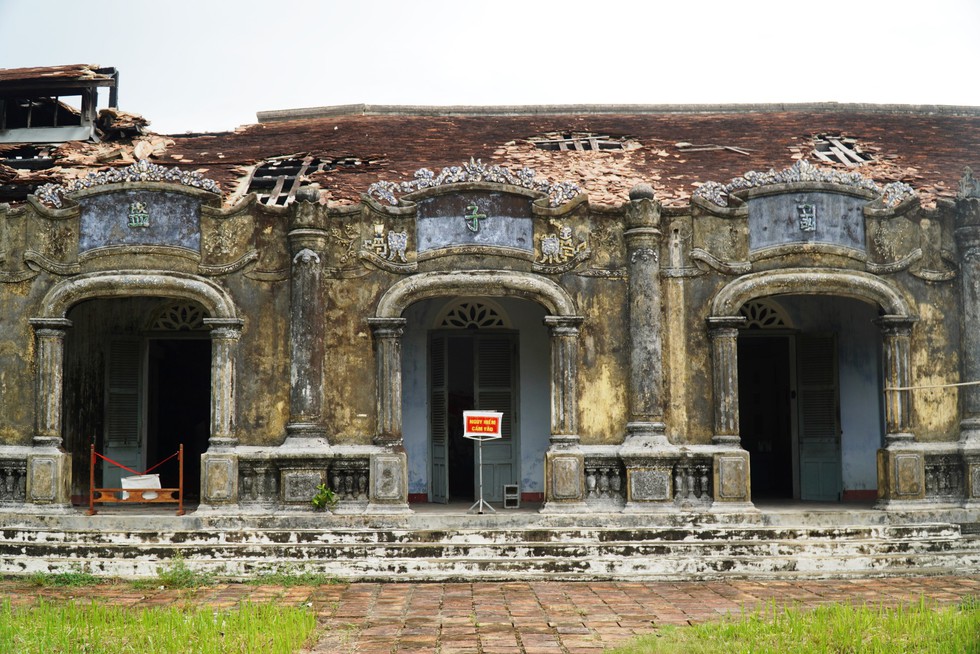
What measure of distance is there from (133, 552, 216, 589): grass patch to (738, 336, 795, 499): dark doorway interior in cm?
736

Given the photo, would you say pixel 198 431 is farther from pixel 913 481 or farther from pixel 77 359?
pixel 913 481

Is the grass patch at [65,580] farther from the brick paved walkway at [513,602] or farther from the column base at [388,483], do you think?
the column base at [388,483]

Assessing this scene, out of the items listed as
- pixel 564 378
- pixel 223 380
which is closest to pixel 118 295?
pixel 223 380

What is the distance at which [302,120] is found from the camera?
56.9ft

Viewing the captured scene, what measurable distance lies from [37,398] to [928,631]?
8.91 m

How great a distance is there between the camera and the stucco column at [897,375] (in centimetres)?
1155

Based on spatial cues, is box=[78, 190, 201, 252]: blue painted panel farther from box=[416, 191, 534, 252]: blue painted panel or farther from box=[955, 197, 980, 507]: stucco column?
box=[955, 197, 980, 507]: stucco column

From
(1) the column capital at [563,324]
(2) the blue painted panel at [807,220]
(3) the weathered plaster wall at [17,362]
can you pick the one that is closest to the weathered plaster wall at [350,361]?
(1) the column capital at [563,324]

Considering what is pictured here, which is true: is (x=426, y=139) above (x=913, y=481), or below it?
above

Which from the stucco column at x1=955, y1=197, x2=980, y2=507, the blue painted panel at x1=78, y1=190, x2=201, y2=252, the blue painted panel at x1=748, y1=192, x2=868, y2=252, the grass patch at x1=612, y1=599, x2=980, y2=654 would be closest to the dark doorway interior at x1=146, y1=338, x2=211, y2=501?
the blue painted panel at x1=78, y1=190, x2=201, y2=252

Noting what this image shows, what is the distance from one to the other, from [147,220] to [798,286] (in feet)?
23.2

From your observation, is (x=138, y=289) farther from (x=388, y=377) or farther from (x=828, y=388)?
(x=828, y=388)

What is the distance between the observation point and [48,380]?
11352mm

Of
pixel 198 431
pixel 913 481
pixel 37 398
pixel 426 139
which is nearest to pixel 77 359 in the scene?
pixel 37 398
